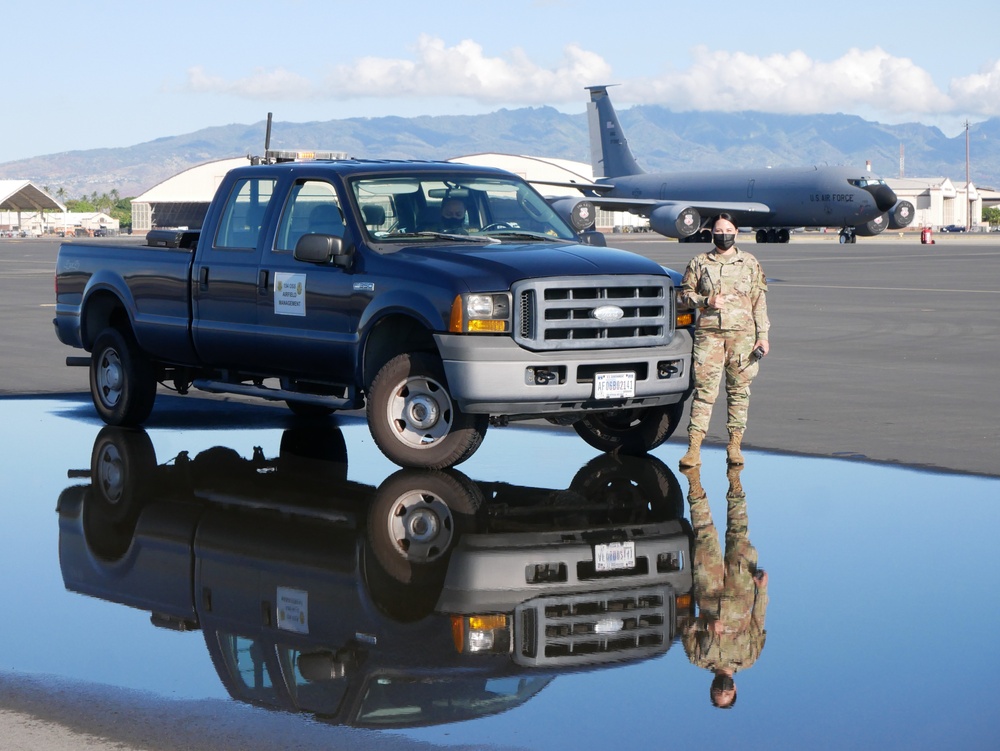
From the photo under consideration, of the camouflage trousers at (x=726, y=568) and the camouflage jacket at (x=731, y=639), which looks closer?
the camouflage jacket at (x=731, y=639)

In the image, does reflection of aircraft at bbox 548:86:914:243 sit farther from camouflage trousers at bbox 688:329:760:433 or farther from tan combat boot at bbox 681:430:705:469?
tan combat boot at bbox 681:430:705:469

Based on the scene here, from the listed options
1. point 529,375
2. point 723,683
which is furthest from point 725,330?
point 723,683

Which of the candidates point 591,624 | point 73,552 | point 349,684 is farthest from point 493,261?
point 349,684

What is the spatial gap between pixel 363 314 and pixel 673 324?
6.84ft

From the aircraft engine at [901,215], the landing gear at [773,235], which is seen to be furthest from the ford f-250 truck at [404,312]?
the landing gear at [773,235]

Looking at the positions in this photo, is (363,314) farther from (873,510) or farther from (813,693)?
(813,693)

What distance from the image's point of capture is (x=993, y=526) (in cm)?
812

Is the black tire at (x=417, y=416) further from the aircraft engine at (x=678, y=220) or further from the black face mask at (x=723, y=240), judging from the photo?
the aircraft engine at (x=678, y=220)

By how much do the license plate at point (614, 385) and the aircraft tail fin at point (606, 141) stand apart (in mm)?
79957

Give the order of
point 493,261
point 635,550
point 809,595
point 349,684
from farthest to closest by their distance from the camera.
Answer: point 493,261 → point 635,550 → point 809,595 → point 349,684

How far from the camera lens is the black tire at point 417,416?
975 cm

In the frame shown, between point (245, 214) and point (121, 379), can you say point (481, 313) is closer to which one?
point (245, 214)

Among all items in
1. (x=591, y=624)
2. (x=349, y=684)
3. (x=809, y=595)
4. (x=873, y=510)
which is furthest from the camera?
(x=873, y=510)

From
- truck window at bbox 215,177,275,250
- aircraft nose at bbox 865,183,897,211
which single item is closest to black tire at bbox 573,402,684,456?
truck window at bbox 215,177,275,250
